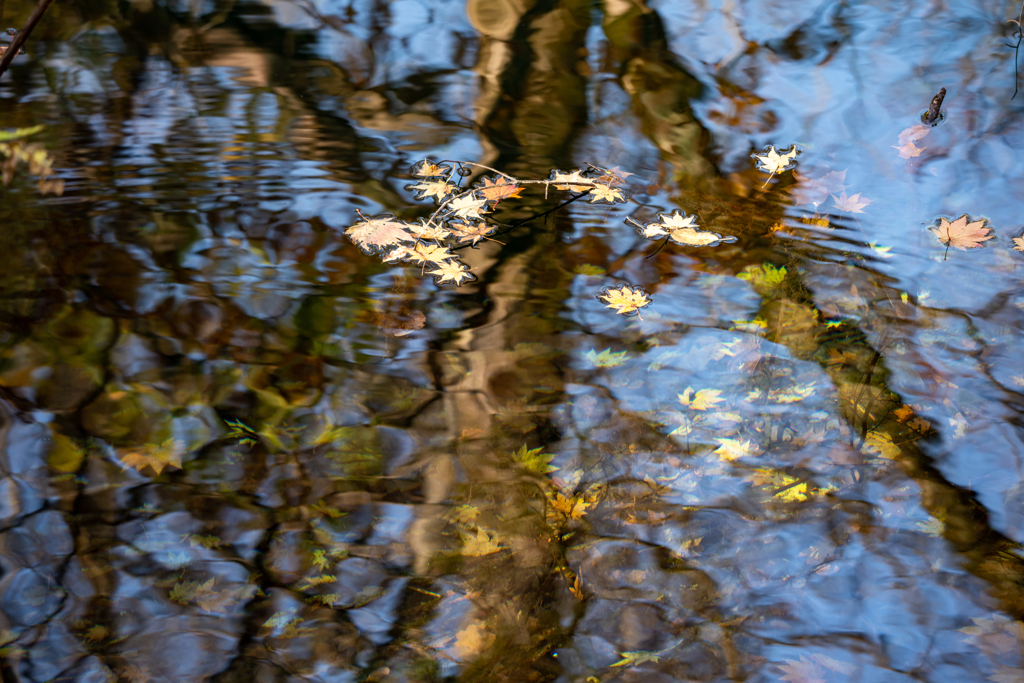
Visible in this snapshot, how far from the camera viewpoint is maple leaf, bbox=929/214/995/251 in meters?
2.03

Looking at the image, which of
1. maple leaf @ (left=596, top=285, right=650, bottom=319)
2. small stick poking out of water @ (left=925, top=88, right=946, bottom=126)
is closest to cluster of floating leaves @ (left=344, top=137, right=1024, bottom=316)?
maple leaf @ (left=596, top=285, right=650, bottom=319)

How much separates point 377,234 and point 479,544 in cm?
111

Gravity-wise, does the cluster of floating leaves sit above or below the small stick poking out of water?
below

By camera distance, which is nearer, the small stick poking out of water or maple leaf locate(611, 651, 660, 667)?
maple leaf locate(611, 651, 660, 667)

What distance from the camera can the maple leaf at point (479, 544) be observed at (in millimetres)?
1340

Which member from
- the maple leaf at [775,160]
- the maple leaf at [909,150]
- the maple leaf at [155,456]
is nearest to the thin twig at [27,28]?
the maple leaf at [155,456]

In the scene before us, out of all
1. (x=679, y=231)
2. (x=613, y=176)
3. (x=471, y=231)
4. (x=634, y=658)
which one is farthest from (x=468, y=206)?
(x=634, y=658)

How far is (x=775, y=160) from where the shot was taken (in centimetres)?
238

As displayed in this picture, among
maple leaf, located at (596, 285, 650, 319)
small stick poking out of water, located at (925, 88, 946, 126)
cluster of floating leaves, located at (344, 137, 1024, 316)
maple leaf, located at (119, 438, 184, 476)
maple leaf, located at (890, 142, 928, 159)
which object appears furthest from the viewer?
small stick poking out of water, located at (925, 88, 946, 126)

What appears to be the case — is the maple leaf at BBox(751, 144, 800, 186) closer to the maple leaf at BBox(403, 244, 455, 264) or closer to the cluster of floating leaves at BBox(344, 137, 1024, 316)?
the cluster of floating leaves at BBox(344, 137, 1024, 316)

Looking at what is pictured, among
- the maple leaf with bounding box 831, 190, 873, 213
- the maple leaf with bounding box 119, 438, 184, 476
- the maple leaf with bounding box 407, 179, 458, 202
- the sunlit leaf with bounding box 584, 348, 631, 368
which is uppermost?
the maple leaf with bounding box 831, 190, 873, 213

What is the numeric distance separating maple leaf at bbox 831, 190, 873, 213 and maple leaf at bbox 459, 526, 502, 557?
167cm

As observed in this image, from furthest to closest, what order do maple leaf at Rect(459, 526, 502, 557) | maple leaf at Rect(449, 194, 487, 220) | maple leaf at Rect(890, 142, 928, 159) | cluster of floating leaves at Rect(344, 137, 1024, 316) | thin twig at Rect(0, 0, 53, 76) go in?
maple leaf at Rect(890, 142, 928, 159), maple leaf at Rect(449, 194, 487, 220), cluster of floating leaves at Rect(344, 137, 1024, 316), maple leaf at Rect(459, 526, 502, 557), thin twig at Rect(0, 0, 53, 76)

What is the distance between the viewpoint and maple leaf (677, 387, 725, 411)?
5.25 feet
